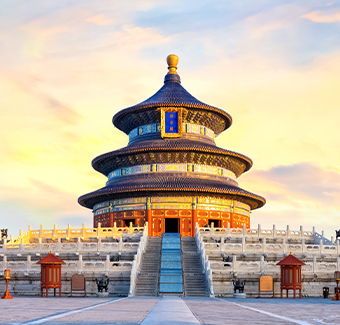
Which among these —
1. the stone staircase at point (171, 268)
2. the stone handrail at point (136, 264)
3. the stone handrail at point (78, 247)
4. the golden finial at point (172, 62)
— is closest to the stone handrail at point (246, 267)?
the stone staircase at point (171, 268)

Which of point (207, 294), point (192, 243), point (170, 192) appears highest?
point (170, 192)

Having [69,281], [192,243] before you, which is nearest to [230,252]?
[192,243]

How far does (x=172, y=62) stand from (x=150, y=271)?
120 feet

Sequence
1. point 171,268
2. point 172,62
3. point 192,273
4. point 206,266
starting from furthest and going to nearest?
1. point 172,62
2. point 171,268
3. point 192,273
4. point 206,266

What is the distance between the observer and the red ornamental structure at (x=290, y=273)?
107 feet

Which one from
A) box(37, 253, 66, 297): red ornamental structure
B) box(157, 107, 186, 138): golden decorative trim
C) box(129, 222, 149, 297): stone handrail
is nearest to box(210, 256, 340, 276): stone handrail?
box(129, 222, 149, 297): stone handrail

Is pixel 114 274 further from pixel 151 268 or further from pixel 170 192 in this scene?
pixel 170 192

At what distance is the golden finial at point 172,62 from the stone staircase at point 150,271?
30301 mm

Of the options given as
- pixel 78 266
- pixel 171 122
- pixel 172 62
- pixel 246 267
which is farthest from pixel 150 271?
pixel 172 62

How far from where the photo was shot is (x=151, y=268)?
36438 millimetres

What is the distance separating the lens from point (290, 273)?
3275 centimetres

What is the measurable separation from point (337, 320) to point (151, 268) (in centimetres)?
2124

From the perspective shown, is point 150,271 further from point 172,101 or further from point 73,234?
point 172,101

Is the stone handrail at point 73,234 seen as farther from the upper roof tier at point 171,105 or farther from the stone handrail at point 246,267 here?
the upper roof tier at point 171,105
